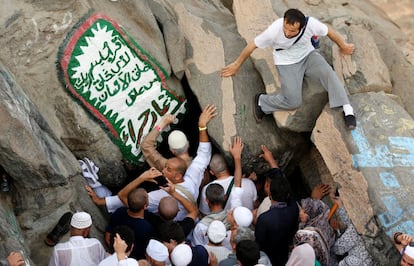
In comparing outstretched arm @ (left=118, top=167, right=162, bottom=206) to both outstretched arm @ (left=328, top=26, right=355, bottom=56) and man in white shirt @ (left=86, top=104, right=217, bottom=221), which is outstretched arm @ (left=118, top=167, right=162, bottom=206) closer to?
man in white shirt @ (left=86, top=104, right=217, bottom=221)

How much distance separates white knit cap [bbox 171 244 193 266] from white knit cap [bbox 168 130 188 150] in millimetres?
1775

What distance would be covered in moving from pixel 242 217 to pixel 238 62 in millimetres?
1891

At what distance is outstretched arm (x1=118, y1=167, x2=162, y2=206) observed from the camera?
25.3 ft

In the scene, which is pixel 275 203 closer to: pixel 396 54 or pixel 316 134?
pixel 316 134

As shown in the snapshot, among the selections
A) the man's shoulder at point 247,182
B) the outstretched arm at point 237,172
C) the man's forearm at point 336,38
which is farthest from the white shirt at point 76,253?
the man's forearm at point 336,38

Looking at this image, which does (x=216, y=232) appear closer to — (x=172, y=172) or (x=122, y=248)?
(x=122, y=248)

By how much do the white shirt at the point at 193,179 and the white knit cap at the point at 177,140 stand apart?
21 cm

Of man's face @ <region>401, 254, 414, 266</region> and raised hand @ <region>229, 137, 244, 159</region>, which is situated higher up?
raised hand @ <region>229, 137, 244, 159</region>

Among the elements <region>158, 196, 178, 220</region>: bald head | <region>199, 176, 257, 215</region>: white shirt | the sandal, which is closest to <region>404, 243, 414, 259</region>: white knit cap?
<region>199, 176, 257, 215</region>: white shirt

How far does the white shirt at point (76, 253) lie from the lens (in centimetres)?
662

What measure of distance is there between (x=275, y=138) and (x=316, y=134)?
2.27 ft

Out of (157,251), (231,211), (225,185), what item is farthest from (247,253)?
(225,185)

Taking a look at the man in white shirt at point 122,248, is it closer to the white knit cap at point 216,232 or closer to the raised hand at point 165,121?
the white knit cap at point 216,232

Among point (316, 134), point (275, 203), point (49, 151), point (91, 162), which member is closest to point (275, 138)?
point (316, 134)
